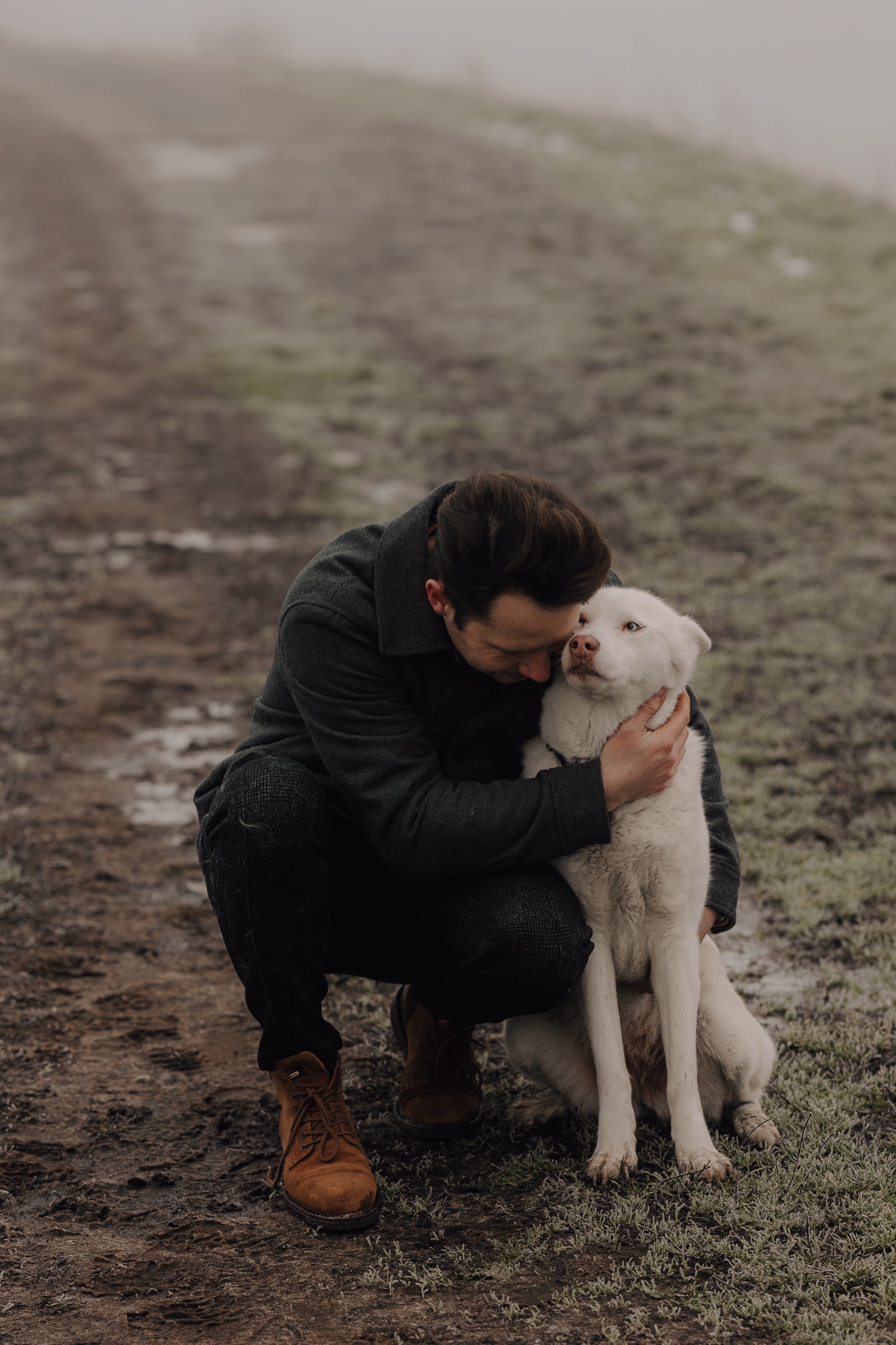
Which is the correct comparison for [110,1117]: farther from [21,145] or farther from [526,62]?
[526,62]

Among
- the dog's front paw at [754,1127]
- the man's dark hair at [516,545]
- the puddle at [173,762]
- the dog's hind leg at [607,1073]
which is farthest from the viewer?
the puddle at [173,762]

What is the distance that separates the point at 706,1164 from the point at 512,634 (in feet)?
4.00

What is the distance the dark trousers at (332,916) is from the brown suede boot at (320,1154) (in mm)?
52

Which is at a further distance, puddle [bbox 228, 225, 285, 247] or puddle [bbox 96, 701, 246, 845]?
puddle [bbox 228, 225, 285, 247]

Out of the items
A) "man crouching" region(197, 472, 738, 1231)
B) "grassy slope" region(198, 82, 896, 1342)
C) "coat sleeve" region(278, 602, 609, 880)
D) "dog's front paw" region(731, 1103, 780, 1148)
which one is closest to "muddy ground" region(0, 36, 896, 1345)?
"grassy slope" region(198, 82, 896, 1342)

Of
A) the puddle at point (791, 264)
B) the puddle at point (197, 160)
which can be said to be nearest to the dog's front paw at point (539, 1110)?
the puddle at point (791, 264)

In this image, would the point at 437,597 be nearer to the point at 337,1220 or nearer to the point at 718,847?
the point at 718,847

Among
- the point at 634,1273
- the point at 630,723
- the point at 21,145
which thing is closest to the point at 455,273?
the point at 21,145

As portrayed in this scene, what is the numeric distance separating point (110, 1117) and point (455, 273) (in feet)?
35.7

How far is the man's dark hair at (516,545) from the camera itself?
2.38 m

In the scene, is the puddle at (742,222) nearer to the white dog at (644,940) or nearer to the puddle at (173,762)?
the puddle at (173,762)

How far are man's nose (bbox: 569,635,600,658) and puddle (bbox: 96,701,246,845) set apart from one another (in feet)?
7.66

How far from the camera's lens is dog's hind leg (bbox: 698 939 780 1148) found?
110 inches

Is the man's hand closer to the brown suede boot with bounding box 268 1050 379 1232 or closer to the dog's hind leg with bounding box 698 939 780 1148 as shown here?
the dog's hind leg with bounding box 698 939 780 1148
